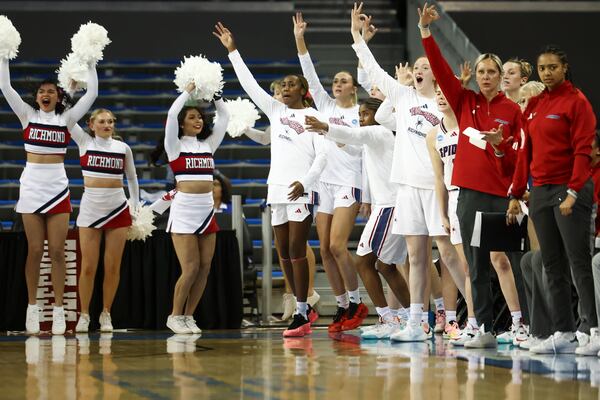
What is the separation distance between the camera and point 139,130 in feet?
50.2

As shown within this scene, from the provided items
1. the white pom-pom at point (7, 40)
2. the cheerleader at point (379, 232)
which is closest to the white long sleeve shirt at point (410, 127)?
the cheerleader at point (379, 232)

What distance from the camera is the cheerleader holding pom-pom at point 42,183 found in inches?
343

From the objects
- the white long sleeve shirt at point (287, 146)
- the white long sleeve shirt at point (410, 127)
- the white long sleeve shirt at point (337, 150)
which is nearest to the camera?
the white long sleeve shirt at point (410, 127)

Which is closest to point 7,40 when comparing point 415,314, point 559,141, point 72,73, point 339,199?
point 72,73

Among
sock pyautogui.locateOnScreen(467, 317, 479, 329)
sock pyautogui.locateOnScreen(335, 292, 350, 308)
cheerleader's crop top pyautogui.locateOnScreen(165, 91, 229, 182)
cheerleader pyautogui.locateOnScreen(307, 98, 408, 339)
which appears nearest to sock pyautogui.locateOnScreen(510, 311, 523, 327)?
sock pyautogui.locateOnScreen(467, 317, 479, 329)

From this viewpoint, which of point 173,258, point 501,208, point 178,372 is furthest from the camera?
point 173,258

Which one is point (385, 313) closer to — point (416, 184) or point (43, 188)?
point (416, 184)

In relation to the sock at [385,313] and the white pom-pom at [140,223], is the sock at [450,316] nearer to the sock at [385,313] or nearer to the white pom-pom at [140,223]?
the sock at [385,313]

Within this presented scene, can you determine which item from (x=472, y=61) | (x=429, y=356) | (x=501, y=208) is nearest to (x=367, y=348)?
(x=429, y=356)

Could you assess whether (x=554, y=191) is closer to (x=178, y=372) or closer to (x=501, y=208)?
(x=501, y=208)

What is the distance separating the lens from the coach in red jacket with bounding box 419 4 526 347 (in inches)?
259

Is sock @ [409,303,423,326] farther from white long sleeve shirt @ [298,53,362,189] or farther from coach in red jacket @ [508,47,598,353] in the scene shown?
white long sleeve shirt @ [298,53,362,189]

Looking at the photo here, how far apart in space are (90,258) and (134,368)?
11.5 feet

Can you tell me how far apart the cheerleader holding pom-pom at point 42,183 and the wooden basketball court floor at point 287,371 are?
47.3 inches
